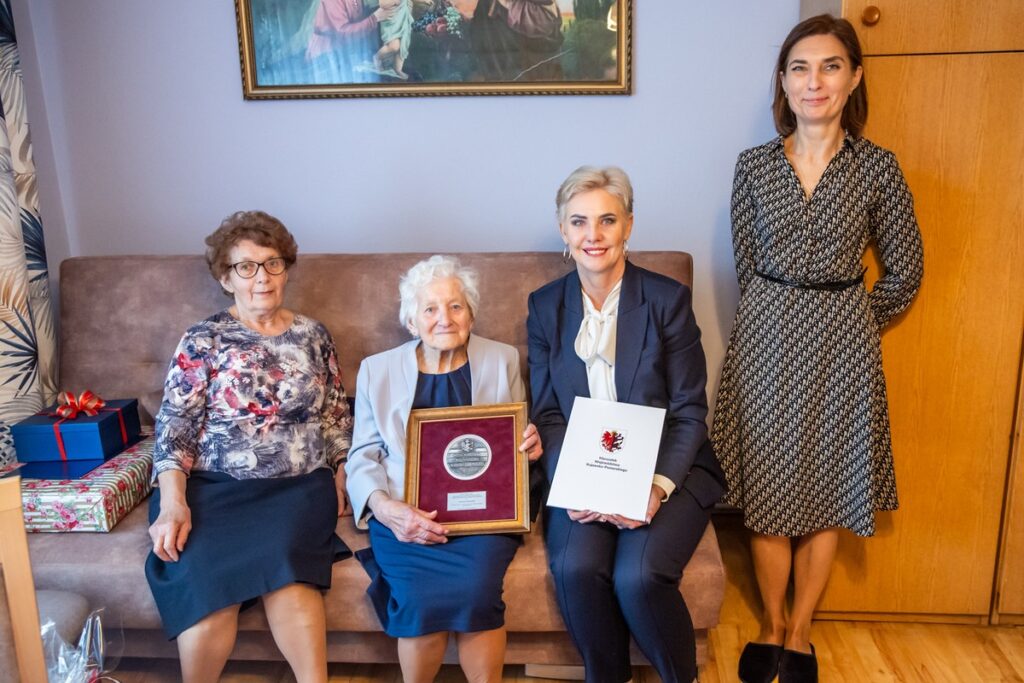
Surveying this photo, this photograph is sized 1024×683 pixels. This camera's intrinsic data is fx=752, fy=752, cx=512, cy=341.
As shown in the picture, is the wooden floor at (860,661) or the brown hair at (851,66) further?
the wooden floor at (860,661)

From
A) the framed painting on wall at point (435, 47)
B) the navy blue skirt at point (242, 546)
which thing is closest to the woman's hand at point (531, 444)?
the navy blue skirt at point (242, 546)

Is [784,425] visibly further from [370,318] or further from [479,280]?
[370,318]

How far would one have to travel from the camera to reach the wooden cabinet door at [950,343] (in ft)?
6.07

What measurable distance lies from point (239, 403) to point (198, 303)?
0.45 meters

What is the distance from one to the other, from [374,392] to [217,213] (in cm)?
108

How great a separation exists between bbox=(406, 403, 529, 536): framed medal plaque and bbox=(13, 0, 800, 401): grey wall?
32.8 inches

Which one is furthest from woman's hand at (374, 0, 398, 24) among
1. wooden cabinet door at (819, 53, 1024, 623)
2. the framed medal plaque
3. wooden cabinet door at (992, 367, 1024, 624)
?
wooden cabinet door at (992, 367, 1024, 624)

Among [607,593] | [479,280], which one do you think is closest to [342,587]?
[607,593]

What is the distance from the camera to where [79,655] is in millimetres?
1540

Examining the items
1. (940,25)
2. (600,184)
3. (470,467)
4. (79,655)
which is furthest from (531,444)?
(940,25)

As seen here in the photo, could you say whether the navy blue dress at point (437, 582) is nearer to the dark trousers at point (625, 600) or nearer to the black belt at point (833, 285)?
the dark trousers at point (625, 600)

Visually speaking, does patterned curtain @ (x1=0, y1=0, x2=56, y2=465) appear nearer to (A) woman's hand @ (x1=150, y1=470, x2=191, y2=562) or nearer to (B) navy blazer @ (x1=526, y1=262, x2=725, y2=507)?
(A) woman's hand @ (x1=150, y1=470, x2=191, y2=562)

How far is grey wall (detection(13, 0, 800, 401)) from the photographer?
2373 millimetres

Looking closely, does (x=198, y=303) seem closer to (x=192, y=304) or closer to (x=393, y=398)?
(x=192, y=304)
